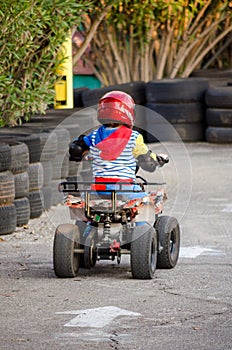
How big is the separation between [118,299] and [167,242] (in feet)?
3.60

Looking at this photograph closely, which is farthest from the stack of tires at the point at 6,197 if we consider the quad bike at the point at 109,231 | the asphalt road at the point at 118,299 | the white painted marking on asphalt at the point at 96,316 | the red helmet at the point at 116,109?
the white painted marking on asphalt at the point at 96,316

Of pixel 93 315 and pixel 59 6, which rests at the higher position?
pixel 59 6

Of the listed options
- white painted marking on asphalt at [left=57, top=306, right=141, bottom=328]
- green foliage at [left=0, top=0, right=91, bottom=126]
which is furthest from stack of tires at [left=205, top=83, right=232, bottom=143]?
white painted marking on asphalt at [left=57, top=306, right=141, bottom=328]

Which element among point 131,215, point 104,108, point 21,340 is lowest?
point 21,340

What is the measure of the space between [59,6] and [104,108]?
Answer: 13.8 feet

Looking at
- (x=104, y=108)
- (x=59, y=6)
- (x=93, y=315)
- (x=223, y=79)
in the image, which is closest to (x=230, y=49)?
(x=223, y=79)

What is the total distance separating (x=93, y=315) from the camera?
6.64m

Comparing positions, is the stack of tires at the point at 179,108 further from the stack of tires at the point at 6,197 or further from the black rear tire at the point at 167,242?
the black rear tire at the point at 167,242

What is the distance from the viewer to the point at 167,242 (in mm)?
8102

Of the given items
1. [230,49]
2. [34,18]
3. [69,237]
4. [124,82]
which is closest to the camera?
[69,237]

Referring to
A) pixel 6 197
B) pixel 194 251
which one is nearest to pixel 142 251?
pixel 194 251

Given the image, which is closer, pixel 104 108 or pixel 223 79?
pixel 104 108

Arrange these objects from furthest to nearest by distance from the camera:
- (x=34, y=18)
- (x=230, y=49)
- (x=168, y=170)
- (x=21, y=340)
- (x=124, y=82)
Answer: (x=230, y=49), (x=124, y=82), (x=168, y=170), (x=34, y=18), (x=21, y=340)

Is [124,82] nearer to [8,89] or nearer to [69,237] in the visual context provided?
[8,89]
